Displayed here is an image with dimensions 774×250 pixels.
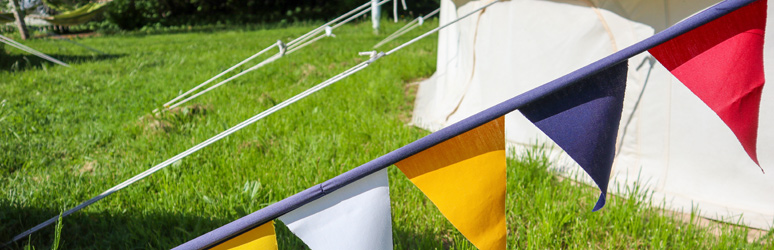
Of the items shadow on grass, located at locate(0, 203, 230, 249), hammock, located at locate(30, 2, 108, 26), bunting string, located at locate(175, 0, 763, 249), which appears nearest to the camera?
bunting string, located at locate(175, 0, 763, 249)

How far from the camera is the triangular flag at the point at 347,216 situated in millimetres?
833

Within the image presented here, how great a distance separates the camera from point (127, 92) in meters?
3.96

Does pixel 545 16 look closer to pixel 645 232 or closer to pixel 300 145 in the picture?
pixel 645 232

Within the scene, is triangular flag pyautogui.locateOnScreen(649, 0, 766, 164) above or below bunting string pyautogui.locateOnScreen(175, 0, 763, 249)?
above

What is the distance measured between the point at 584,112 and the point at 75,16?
45.0ft

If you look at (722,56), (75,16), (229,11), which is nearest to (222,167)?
(722,56)

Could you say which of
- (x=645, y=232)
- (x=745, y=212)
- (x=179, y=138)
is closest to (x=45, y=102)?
(x=179, y=138)

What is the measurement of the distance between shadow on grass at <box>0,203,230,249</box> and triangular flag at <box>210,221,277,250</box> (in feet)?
3.04

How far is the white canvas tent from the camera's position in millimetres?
1883

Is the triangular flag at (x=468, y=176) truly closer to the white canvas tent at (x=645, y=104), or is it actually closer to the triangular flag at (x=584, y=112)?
the triangular flag at (x=584, y=112)

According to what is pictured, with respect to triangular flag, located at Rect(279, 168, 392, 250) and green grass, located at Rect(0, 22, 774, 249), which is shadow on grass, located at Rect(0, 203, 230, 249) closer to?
green grass, located at Rect(0, 22, 774, 249)

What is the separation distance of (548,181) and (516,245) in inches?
20.5

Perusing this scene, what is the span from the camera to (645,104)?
209 cm

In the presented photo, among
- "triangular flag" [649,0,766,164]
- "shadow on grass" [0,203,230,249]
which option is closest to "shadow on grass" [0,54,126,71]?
"shadow on grass" [0,203,230,249]
